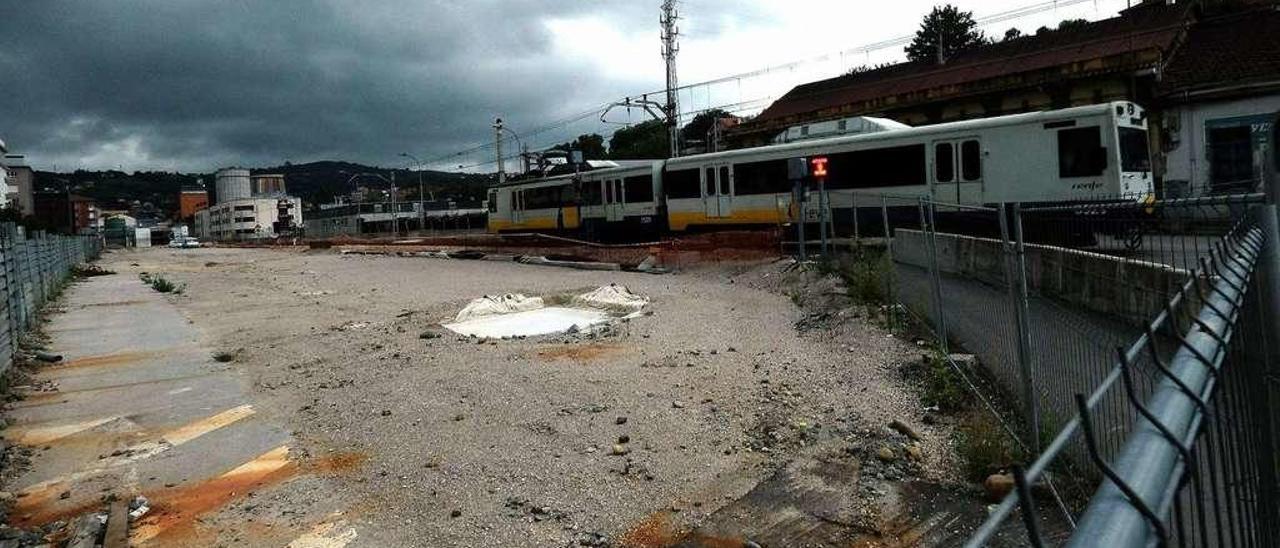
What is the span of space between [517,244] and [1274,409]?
30069mm

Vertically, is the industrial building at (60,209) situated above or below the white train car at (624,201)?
above

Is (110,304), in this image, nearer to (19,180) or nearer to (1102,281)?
(1102,281)

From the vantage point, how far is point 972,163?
1995cm

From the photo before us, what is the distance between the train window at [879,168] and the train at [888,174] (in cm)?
3

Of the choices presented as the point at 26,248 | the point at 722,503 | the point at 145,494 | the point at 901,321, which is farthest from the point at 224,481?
the point at 26,248

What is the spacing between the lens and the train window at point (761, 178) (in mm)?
24344

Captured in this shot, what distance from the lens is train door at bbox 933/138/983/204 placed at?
65.2 feet

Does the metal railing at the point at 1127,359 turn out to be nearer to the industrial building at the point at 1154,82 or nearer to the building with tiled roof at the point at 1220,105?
the industrial building at the point at 1154,82

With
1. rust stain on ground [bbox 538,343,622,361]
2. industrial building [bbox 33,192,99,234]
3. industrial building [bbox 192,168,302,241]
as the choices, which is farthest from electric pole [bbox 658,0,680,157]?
industrial building [bbox 33,192,99,234]

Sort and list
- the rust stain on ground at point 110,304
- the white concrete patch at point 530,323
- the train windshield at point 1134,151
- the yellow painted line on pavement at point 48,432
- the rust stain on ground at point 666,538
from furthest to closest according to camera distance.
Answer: the rust stain on ground at point 110,304
the train windshield at point 1134,151
the white concrete patch at point 530,323
the yellow painted line on pavement at point 48,432
the rust stain on ground at point 666,538

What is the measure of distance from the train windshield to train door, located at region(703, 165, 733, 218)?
1073cm

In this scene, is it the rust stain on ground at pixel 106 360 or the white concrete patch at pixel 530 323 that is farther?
the white concrete patch at pixel 530 323

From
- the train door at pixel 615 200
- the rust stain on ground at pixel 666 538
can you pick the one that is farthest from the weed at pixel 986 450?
the train door at pixel 615 200

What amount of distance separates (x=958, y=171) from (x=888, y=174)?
198 centimetres
